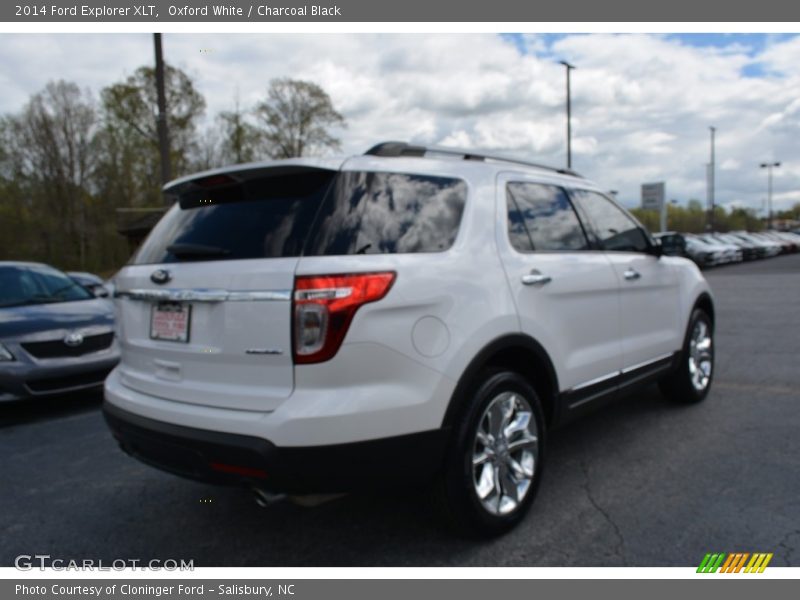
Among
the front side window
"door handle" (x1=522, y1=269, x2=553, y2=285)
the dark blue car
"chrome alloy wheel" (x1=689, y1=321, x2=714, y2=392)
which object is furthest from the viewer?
the dark blue car

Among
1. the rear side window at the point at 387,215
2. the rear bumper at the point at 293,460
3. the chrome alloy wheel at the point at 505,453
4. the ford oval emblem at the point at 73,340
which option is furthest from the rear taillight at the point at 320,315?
the ford oval emblem at the point at 73,340

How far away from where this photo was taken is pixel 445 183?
2.97m

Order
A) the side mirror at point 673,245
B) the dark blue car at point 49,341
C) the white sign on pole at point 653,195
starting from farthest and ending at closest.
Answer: the white sign on pole at point 653,195, the dark blue car at point 49,341, the side mirror at point 673,245

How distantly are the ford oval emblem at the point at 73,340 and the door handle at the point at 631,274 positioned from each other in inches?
189

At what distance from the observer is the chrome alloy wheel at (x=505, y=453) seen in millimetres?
2867

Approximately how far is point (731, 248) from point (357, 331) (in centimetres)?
3287

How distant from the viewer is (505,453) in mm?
2988

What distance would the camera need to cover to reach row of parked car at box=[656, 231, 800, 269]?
92.8ft

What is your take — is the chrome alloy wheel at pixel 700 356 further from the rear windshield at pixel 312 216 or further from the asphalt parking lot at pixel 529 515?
the rear windshield at pixel 312 216

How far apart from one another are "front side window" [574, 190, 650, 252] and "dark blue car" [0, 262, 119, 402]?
4.49m

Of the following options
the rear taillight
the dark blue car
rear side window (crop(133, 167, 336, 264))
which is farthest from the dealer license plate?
the dark blue car

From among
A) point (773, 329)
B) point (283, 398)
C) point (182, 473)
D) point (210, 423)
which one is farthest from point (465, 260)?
point (773, 329)

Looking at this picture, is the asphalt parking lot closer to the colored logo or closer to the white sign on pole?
the colored logo

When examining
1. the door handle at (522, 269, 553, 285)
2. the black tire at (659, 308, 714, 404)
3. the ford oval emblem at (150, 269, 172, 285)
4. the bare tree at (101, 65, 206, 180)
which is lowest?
the black tire at (659, 308, 714, 404)
